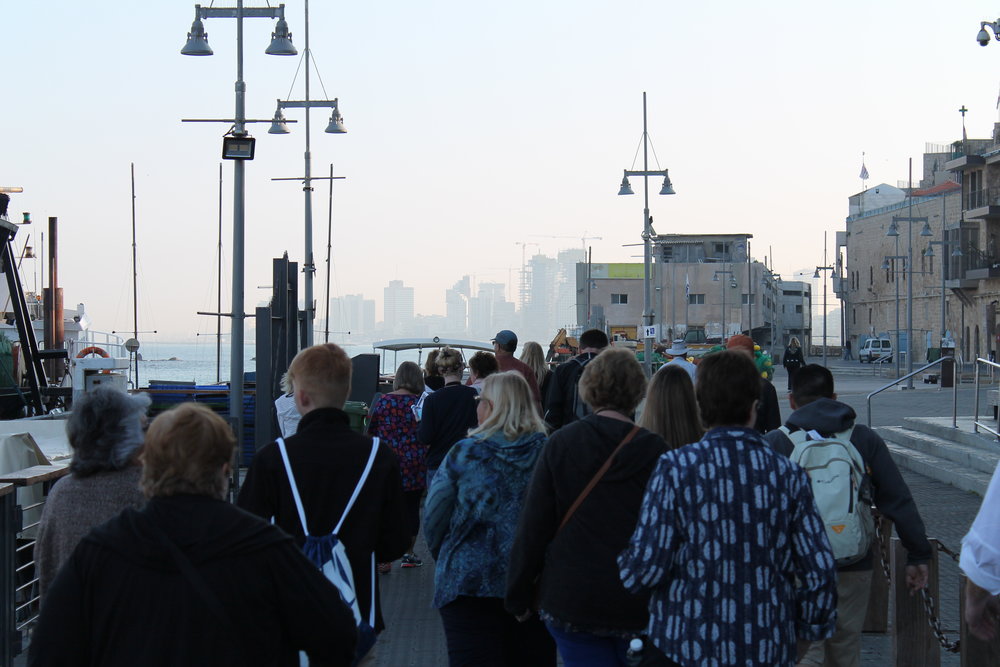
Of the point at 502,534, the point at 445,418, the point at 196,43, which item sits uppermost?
the point at 196,43

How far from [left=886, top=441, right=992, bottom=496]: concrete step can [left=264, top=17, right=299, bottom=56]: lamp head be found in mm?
10174

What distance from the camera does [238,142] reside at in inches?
608

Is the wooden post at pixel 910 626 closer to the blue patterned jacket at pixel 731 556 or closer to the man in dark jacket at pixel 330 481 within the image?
the blue patterned jacket at pixel 731 556

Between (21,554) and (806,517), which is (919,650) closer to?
(806,517)

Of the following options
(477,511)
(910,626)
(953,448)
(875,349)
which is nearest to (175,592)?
(477,511)

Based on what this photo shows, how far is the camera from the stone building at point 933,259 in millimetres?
63031

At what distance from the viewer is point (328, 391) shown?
451 centimetres

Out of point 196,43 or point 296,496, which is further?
point 196,43

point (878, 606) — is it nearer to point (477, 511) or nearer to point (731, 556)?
point (477, 511)

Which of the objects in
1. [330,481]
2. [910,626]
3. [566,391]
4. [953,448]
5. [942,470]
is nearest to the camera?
[330,481]

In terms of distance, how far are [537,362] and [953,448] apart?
A: 27.8 ft

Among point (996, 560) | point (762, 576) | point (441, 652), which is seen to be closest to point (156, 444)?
point (762, 576)

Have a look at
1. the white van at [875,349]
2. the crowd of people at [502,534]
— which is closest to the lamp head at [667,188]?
the crowd of people at [502,534]

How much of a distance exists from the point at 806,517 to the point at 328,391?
1806mm
